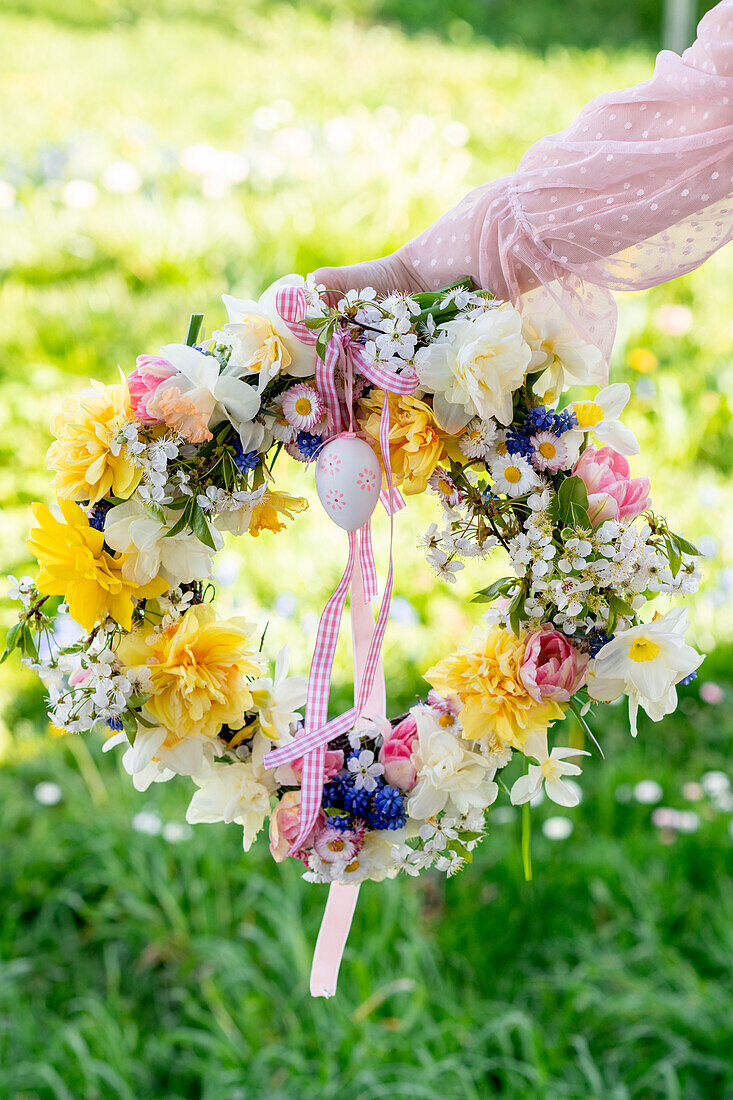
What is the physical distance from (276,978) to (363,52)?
243 inches

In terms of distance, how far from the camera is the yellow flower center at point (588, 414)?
1048 millimetres

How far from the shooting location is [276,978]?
1.92 m

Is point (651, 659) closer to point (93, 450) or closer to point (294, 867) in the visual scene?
point (93, 450)

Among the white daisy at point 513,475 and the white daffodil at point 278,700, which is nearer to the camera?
the white daisy at point 513,475

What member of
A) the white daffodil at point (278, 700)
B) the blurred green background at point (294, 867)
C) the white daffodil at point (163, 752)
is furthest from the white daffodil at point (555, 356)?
the blurred green background at point (294, 867)

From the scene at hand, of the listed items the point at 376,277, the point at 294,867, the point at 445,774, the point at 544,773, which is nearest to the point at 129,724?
the point at 445,774

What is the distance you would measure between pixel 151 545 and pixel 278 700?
28 centimetres

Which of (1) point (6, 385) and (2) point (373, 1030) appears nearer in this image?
(2) point (373, 1030)

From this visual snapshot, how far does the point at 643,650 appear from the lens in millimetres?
1023

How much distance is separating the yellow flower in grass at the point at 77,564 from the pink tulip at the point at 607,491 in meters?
0.49

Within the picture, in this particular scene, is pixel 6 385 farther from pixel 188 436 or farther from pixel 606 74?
pixel 606 74

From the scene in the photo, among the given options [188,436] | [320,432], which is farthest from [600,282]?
[188,436]

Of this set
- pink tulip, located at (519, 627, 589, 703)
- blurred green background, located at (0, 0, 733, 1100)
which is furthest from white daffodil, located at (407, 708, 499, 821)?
blurred green background, located at (0, 0, 733, 1100)

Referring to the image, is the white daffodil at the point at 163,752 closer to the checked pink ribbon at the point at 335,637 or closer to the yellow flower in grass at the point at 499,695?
the checked pink ribbon at the point at 335,637
